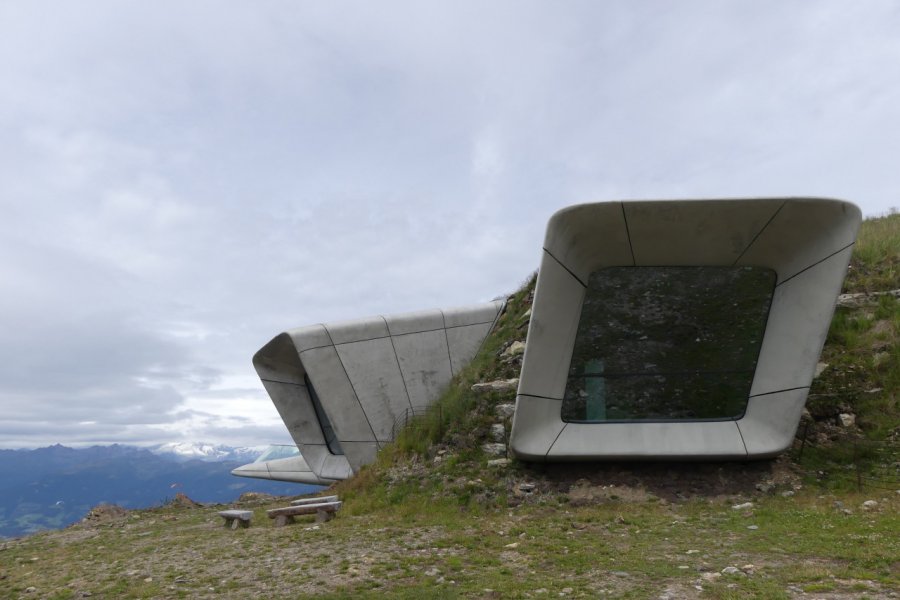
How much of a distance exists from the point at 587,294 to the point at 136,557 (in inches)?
400

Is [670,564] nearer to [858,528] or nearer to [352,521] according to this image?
[858,528]

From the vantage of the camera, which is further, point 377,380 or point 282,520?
point 377,380

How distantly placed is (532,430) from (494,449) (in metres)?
1.61

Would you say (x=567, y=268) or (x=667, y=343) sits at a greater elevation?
(x=567, y=268)

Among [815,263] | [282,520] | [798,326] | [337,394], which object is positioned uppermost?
[815,263]

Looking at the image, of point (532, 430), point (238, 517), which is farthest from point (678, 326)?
point (238, 517)

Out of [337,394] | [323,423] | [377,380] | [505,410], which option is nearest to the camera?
[505,410]

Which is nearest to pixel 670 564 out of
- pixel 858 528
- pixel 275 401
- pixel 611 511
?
pixel 858 528

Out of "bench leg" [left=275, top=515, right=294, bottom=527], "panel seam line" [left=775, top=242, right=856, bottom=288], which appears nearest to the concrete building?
"panel seam line" [left=775, top=242, right=856, bottom=288]

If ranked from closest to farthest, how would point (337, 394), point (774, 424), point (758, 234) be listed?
point (774, 424) → point (758, 234) → point (337, 394)

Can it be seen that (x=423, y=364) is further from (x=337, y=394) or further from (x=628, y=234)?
(x=628, y=234)

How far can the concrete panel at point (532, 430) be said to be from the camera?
40.2 feet

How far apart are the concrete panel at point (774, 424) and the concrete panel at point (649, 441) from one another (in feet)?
0.79

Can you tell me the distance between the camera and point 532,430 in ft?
40.7
